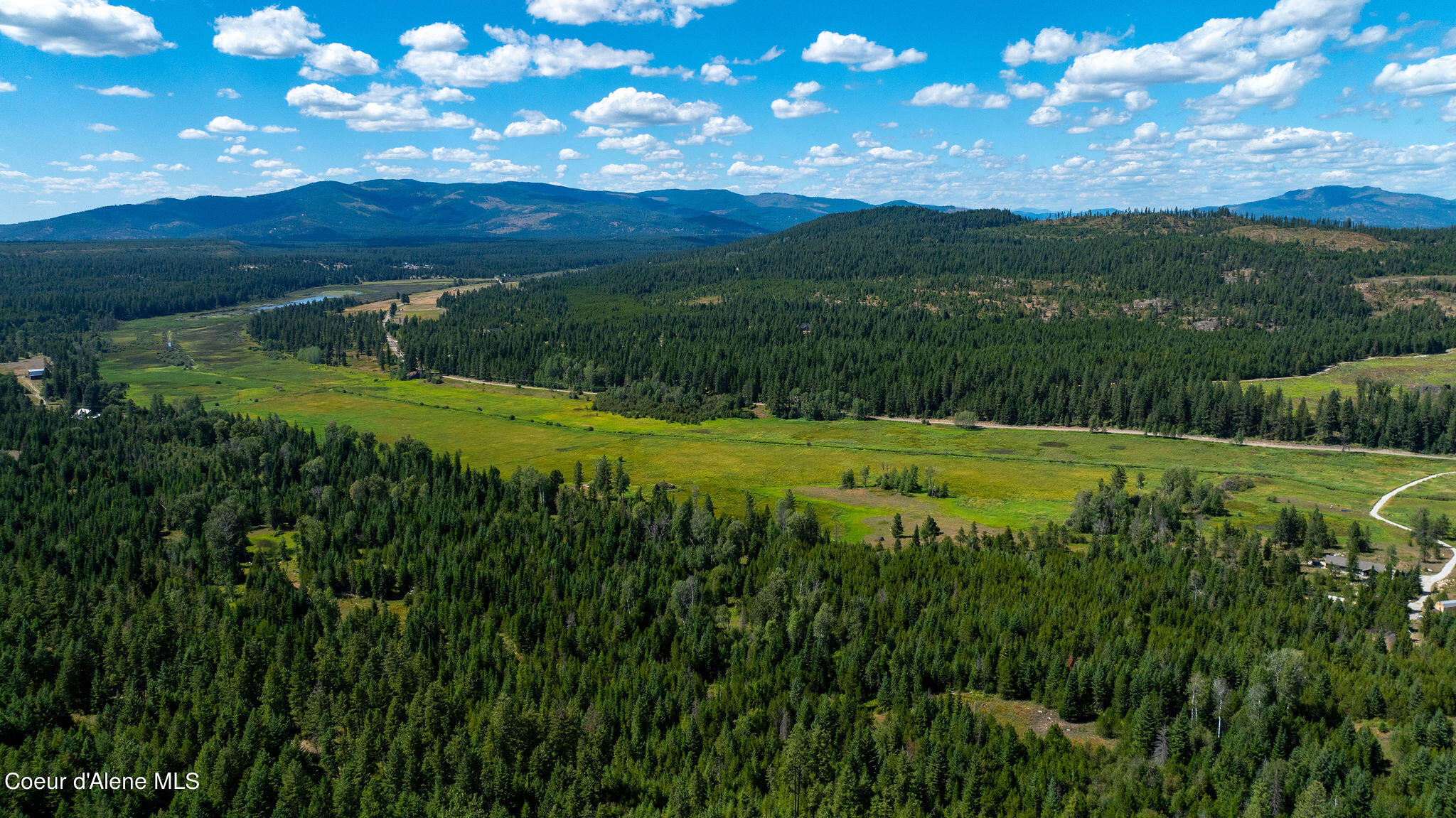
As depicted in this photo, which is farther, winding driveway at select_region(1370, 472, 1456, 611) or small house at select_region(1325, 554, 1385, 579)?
small house at select_region(1325, 554, 1385, 579)

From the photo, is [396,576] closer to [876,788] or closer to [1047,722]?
[876,788]

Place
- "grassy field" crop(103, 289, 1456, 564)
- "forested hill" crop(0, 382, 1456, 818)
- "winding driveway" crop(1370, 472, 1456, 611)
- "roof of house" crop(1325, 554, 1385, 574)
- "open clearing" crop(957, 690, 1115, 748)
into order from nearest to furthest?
"forested hill" crop(0, 382, 1456, 818), "open clearing" crop(957, 690, 1115, 748), "winding driveway" crop(1370, 472, 1456, 611), "roof of house" crop(1325, 554, 1385, 574), "grassy field" crop(103, 289, 1456, 564)

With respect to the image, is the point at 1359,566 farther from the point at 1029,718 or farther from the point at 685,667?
the point at 685,667

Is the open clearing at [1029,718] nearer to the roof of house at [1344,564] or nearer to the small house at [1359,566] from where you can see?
the small house at [1359,566]

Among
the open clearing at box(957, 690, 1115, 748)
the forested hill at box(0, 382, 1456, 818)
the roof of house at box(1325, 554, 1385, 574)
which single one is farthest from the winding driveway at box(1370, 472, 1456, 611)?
the open clearing at box(957, 690, 1115, 748)

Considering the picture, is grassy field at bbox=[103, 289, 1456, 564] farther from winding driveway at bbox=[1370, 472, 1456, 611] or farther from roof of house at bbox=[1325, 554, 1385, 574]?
roof of house at bbox=[1325, 554, 1385, 574]

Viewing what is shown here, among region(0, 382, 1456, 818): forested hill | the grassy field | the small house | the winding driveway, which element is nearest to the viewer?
region(0, 382, 1456, 818): forested hill

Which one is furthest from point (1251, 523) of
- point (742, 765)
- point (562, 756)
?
point (562, 756)
